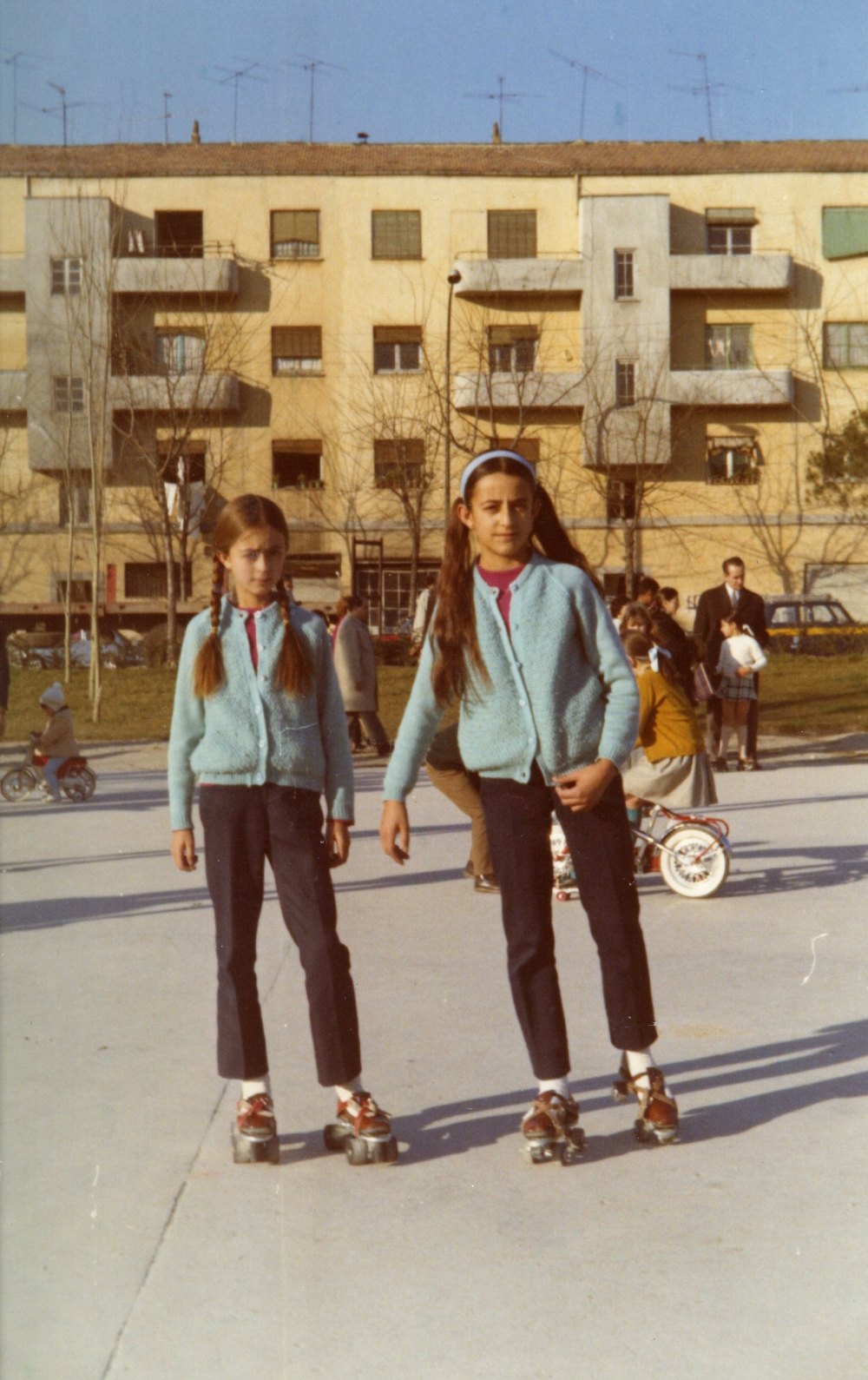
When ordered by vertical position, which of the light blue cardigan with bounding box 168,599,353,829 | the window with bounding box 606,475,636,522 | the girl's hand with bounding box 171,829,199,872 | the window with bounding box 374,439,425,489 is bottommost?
the girl's hand with bounding box 171,829,199,872

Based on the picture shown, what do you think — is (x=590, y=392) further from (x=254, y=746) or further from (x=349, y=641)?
(x=254, y=746)

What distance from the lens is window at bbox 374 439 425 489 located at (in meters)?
45.9

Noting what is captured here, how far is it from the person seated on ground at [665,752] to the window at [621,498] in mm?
39739

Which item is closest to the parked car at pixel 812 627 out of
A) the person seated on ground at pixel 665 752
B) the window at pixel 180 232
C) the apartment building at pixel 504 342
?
the apartment building at pixel 504 342

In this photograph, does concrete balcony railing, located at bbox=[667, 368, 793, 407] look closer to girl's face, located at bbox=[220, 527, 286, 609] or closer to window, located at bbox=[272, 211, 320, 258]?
window, located at bbox=[272, 211, 320, 258]

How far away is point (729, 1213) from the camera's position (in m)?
4.11

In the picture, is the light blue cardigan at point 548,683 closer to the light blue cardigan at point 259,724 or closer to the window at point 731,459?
the light blue cardigan at point 259,724

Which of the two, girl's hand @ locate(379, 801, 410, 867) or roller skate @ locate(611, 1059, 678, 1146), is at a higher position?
girl's hand @ locate(379, 801, 410, 867)

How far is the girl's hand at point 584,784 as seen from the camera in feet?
14.9

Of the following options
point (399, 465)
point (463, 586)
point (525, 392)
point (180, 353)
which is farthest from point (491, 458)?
point (525, 392)

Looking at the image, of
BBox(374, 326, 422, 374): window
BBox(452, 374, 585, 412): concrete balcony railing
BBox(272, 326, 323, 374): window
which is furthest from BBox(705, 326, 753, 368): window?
BBox(272, 326, 323, 374): window

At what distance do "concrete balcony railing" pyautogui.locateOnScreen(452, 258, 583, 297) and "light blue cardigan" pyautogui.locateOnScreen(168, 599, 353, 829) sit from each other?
1705 inches

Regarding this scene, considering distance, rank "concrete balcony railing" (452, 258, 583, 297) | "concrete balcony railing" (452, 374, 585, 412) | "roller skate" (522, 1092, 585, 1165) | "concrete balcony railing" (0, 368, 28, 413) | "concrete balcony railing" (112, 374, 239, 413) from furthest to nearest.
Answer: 1. "concrete balcony railing" (452, 258, 583, 297)
2. "concrete balcony railing" (452, 374, 585, 412)
3. "concrete balcony railing" (112, 374, 239, 413)
4. "concrete balcony railing" (0, 368, 28, 413)
5. "roller skate" (522, 1092, 585, 1165)

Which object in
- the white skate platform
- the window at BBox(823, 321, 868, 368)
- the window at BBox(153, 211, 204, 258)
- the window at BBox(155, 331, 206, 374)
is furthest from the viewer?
the window at BBox(823, 321, 868, 368)
